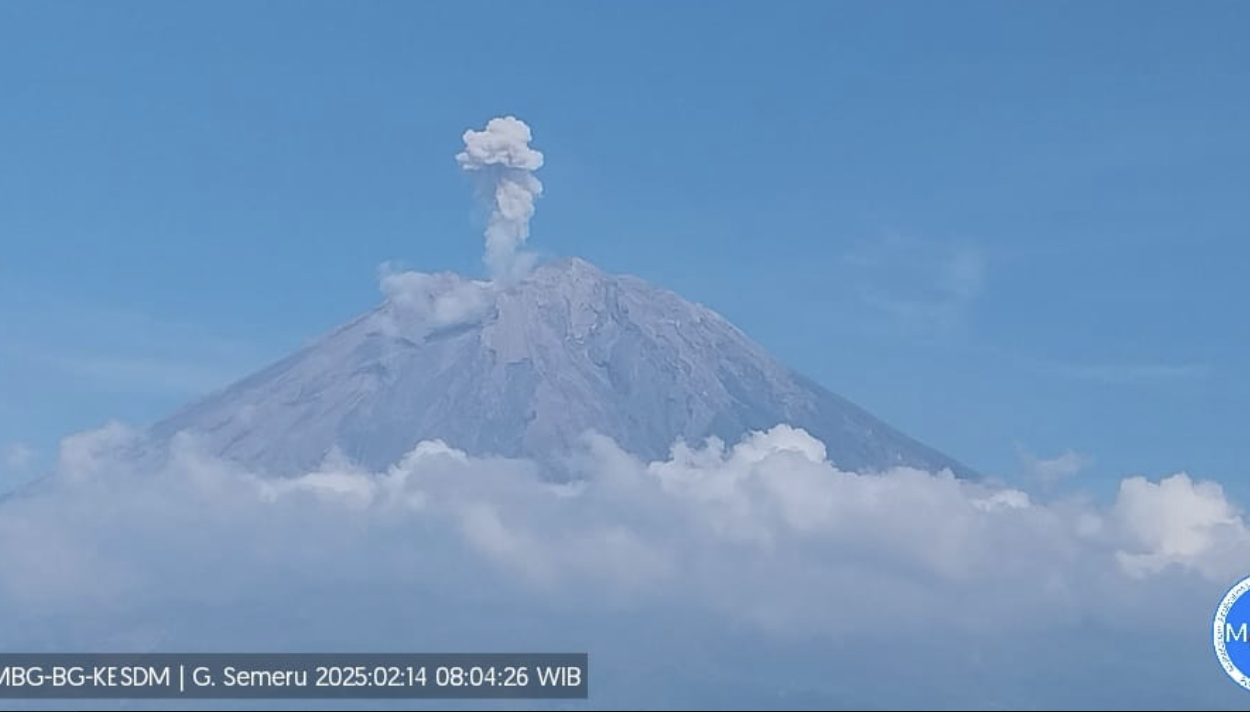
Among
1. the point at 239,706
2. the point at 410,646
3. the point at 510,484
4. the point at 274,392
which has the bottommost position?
the point at 239,706

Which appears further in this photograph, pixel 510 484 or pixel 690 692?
pixel 510 484

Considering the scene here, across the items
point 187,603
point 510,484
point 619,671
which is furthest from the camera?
point 510,484

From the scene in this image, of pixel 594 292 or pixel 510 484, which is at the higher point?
pixel 594 292

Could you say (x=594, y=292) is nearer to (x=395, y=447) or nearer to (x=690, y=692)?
(x=395, y=447)

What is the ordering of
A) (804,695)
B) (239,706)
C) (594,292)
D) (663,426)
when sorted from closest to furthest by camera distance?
(239,706) < (804,695) < (663,426) < (594,292)

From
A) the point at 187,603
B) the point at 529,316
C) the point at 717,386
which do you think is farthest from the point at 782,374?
the point at 187,603

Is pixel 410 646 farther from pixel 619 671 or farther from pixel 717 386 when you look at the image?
pixel 717 386

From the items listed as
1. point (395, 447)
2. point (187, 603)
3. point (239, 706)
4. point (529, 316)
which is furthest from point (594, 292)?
point (239, 706)
